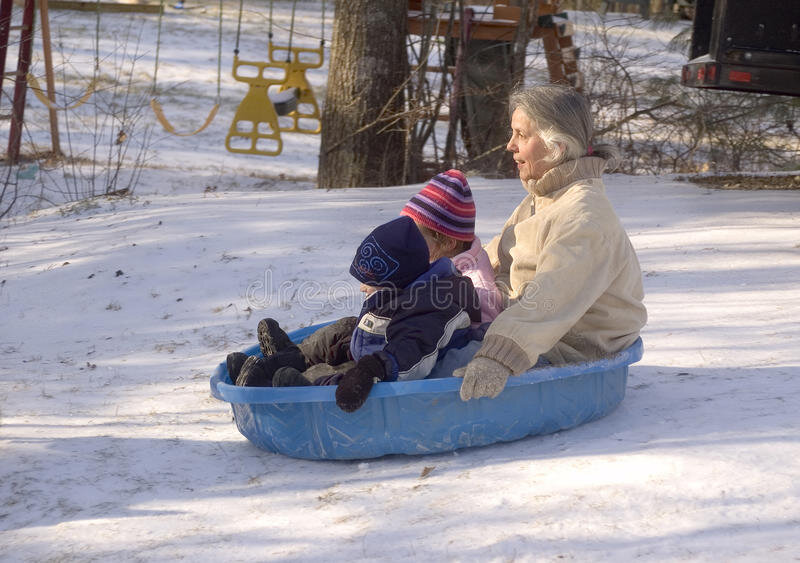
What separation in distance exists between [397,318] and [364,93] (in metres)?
5.09

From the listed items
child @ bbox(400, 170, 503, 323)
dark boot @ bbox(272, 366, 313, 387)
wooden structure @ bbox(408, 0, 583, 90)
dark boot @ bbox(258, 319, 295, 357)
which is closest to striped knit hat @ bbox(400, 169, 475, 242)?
child @ bbox(400, 170, 503, 323)

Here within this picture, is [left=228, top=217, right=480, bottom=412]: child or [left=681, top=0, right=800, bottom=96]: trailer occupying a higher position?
[left=681, top=0, right=800, bottom=96]: trailer

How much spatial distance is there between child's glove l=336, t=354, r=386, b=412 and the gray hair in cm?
101

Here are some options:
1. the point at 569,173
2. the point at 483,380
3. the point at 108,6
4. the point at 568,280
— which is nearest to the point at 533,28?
the point at 569,173

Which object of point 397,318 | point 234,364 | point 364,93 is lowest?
point 234,364

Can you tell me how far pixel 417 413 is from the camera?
9.21 ft

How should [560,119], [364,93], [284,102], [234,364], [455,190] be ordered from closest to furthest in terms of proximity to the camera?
[560,119] < [234,364] < [455,190] < [364,93] < [284,102]

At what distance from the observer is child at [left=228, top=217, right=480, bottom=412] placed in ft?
9.27

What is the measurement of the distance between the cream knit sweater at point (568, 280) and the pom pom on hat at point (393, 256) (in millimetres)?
357

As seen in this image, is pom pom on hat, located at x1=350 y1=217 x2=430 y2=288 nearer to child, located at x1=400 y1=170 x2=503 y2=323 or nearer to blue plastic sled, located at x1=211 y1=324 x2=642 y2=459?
child, located at x1=400 y1=170 x2=503 y2=323

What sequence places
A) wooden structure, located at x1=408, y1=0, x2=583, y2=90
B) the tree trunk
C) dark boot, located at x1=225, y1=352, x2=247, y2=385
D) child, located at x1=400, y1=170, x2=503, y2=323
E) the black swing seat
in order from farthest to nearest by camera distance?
the black swing seat → wooden structure, located at x1=408, y1=0, x2=583, y2=90 → the tree trunk → child, located at x1=400, y1=170, x2=503, y2=323 → dark boot, located at x1=225, y1=352, x2=247, y2=385

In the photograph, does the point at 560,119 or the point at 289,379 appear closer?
the point at 289,379

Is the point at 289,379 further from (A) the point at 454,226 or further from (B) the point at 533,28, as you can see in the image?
(B) the point at 533,28

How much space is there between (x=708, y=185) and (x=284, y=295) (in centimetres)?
417
